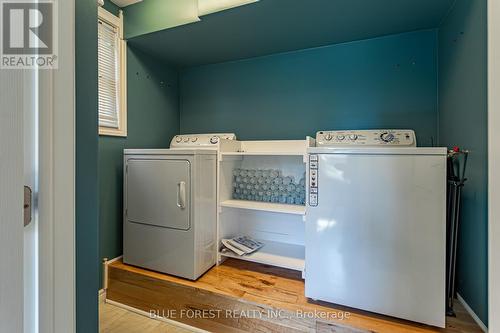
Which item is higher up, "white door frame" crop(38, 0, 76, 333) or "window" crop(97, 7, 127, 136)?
"window" crop(97, 7, 127, 136)

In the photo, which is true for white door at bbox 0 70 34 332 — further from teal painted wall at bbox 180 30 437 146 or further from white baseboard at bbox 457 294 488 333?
teal painted wall at bbox 180 30 437 146

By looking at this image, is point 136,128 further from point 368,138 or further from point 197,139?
point 368,138

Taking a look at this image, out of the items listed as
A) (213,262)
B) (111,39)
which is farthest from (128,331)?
(111,39)

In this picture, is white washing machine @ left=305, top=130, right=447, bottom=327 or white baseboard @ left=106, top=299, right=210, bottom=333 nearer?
white washing machine @ left=305, top=130, right=447, bottom=327

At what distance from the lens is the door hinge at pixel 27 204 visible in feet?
1.63

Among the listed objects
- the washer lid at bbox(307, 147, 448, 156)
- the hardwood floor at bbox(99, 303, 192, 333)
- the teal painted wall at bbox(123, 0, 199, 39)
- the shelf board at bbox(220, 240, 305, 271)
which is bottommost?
the hardwood floor at bbox(99, 303, 192, 333)

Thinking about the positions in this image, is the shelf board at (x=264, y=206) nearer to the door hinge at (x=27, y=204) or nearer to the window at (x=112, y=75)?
the window at (x=112, y=75)

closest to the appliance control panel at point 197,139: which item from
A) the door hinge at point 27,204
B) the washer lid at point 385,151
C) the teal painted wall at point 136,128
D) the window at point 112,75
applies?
the teal painted wall at point 136,128

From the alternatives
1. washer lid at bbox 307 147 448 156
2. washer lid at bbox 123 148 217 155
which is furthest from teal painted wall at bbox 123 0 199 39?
washer lid at bbox 307 147 448 156

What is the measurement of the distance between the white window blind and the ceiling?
0.19m

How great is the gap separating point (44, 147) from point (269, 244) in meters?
2.12

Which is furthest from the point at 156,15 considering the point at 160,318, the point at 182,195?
the point at 160,318

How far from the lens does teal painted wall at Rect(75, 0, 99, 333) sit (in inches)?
27.2
